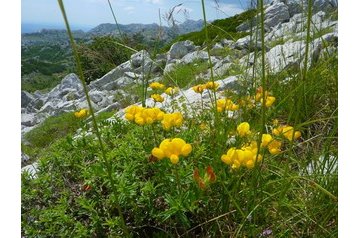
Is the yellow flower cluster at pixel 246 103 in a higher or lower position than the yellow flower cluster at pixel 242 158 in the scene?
lower

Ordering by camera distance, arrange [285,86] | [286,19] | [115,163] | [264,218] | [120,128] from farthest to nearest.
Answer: [286,19] < [285,86] < [120,128] < [115,163] < [264,218]

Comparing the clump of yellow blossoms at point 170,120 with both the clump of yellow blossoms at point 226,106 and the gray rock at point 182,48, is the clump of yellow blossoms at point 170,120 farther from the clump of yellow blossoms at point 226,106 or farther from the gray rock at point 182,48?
the gray rock at point 182,48

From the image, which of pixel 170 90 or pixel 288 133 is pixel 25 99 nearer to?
pixel 170 90

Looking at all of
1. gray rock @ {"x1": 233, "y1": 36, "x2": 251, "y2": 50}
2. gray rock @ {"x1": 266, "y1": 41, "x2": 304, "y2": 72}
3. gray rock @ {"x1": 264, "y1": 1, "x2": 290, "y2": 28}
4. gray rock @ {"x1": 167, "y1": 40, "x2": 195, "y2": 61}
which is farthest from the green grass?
gray rock @ {"x1": 264, "y1": 1, "x2": 290, "y2": 28}

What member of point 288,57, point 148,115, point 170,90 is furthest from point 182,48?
point 148,115

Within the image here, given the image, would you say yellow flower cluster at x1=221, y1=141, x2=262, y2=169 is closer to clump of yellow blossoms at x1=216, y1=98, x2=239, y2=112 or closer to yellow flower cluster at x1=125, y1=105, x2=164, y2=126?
yellow flower cluster at x1=125, y1=105, x2=164, y2=126

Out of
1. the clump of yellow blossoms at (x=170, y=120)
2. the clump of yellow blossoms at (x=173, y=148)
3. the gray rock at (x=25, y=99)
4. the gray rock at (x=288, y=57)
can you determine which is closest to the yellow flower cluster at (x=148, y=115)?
the clump of yellow blossoms at (x=170, y=120)

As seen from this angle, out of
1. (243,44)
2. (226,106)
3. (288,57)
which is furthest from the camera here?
(243,44)

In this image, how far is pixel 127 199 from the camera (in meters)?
1.72
